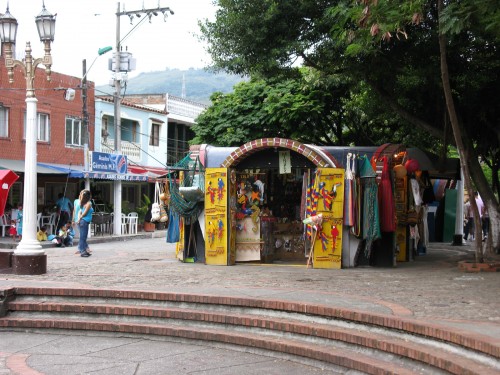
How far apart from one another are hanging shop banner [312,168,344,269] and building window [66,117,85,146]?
18548 mm

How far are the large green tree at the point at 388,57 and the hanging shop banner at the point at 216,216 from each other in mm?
2795

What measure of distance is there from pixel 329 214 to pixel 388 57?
3.62 metres

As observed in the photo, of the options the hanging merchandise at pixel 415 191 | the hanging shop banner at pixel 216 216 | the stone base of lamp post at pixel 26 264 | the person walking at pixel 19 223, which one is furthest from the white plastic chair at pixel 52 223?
the hanging merchandise at pixel 415 191

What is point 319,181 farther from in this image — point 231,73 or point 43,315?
point 43,315

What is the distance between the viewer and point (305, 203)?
1448 cm

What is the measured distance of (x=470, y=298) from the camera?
31.7 feet

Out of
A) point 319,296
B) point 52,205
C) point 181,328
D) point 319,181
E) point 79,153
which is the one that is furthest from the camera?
point 79,153

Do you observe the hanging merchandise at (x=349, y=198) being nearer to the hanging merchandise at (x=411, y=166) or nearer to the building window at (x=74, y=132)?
the hanging merchandise at (x=411, y=166)

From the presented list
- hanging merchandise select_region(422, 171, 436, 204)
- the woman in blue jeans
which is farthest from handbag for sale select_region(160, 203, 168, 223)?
hanging merchandise select_region(422, 171, 436, 204)

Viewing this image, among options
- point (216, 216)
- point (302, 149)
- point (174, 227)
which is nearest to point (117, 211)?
point (174, 227)

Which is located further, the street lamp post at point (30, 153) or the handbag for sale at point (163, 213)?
the handbag for sale at point (163, 213)

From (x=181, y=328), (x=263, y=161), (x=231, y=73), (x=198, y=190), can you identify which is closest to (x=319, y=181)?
(x=263, y=161)

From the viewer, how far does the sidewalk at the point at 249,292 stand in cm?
772

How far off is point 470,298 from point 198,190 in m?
6.59
